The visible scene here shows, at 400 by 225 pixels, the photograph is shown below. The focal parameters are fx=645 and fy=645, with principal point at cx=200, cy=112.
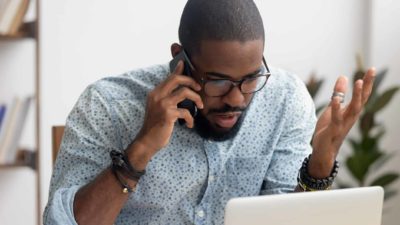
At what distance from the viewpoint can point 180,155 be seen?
1449 mm

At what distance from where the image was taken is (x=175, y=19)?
109 inches

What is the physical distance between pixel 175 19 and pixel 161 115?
155cm

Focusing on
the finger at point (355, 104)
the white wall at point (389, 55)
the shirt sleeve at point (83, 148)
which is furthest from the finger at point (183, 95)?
the white wall at point (389, 55)

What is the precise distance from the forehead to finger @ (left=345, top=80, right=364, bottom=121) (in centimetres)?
21

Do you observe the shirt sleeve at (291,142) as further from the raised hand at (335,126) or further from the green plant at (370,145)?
the green plant at (370,145)

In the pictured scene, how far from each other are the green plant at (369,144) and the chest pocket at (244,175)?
1353 mm

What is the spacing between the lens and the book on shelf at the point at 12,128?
2475mm

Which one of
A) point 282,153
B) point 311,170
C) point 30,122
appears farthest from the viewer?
point 30,122

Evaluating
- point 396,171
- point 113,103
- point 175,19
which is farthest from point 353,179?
point 113,103

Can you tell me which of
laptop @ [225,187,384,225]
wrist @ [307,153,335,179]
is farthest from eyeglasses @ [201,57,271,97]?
laptop @ [225,187,384,225]

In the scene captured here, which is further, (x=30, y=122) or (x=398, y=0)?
(x=398, y=0)

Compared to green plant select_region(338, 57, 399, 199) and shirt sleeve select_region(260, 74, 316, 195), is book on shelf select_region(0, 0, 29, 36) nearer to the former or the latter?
shirt sleeve select_region(260, 74, 316, 195)

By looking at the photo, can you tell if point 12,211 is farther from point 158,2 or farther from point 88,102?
point 88,102

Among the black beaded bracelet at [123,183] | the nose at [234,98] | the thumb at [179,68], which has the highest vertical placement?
the thumb at [179,68]
